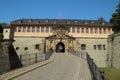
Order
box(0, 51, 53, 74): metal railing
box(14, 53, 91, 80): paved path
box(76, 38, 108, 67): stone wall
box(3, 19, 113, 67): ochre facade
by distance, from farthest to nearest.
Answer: box(3, 19, 113, 67): ochre facade, box(76, 38, 108, 67): stone wall, box(0, 51, 53, 74): metal railing, box(14, 53, 91, 80): paved path

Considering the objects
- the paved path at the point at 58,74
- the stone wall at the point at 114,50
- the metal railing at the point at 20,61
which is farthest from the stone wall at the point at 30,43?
the paved path at the point at 58,74

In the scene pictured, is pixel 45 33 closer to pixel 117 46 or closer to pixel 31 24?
pixel 31 24

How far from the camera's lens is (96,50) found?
5000 centimetres

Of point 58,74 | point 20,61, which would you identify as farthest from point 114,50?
point 58,74

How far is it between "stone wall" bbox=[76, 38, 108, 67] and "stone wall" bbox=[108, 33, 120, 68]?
2.00 m

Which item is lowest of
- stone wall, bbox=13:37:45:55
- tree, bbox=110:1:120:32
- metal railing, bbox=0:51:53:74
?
metal railing, bbox=0:51:53:74

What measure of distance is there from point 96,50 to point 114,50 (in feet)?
20.1

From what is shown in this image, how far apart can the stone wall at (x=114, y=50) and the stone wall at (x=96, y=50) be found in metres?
2.00

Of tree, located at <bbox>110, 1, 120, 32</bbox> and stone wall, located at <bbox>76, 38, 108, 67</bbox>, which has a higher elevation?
tree, located at <bbox>110, 1, 120, 32</bbox>

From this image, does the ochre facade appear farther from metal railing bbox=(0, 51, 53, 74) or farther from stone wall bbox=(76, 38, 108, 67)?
metal railing bbox=(0, 51, 53, 74)

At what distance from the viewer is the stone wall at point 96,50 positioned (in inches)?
1923

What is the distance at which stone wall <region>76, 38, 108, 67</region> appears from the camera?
160ft

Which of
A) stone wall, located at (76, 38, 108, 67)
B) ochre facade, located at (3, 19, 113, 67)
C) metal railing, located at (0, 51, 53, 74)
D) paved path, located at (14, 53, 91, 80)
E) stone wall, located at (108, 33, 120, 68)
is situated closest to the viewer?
paved path, located at (14, 53, 91, 80)

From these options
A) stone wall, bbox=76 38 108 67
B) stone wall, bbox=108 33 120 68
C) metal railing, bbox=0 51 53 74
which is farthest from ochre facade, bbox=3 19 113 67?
metal railing, bbox=0 51 53 74
